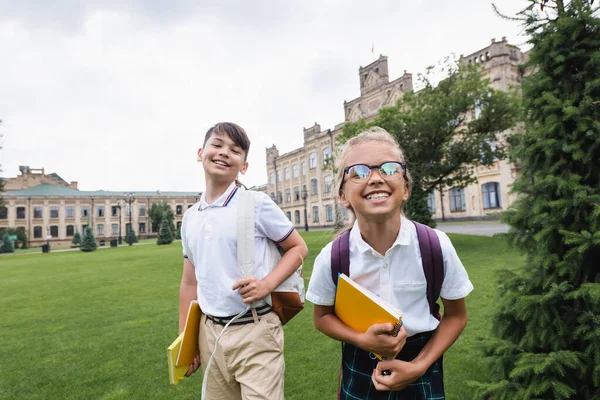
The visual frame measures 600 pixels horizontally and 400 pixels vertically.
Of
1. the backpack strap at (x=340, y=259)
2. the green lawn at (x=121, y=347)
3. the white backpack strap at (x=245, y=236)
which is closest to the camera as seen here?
the backpack strap at (x=340, y=259)

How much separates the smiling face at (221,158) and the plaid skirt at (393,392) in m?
1.17

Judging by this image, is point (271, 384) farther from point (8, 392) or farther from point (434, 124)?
point (434, 124)

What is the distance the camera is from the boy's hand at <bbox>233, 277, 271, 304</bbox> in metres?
1.87

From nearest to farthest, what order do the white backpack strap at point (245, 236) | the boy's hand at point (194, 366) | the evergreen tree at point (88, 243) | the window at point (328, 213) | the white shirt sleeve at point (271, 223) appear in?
1. the white backpack strap at point (245, 236)
2. the white shirt sleeve at point (271, 223)
3. the boy's hand at point (194, 366)
4. the evergreen tree at point (88, 243)
5. the window at point (328, 213)

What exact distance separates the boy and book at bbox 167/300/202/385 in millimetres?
43

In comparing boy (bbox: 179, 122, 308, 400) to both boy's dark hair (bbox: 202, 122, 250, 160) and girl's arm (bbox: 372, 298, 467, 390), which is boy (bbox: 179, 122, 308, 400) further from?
girl's arm (bbox: 372, 298, 467, 390)

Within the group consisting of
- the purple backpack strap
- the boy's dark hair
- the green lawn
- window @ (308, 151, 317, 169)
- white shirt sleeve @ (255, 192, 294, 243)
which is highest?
window @ (308, 151, 317, 169)

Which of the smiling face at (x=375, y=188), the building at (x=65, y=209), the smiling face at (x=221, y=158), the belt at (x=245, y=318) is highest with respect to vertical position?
the building at (x=65, y=209)

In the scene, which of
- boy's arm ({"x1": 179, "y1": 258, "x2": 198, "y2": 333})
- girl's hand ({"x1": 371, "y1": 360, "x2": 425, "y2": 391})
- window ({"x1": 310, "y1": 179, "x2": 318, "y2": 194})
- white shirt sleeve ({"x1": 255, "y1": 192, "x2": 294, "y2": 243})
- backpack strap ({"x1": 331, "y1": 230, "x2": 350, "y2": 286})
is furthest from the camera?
window ({"x1": 310, "y1": 179, "x2": 318, "y2": 194})

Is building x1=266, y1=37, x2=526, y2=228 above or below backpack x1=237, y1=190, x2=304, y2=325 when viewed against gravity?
above

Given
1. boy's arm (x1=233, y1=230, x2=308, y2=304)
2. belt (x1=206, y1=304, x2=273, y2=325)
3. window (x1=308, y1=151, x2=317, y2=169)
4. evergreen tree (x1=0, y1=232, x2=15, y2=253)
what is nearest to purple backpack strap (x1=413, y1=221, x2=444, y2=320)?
boy's arm (x1=233, y1=230, x2=308, y2=304)

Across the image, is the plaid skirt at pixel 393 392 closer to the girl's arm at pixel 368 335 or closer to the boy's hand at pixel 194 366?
the girl's arm at pixel 368 335

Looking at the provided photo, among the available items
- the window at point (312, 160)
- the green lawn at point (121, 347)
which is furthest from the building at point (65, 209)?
the green lawn at point (121, 347)

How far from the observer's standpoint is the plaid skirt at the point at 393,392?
1.62 m
